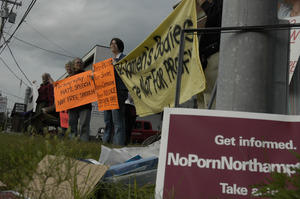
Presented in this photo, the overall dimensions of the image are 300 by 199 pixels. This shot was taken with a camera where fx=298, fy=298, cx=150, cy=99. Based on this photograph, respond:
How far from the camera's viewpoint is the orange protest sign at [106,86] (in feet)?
18.3

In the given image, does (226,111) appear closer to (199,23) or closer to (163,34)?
(163,34)

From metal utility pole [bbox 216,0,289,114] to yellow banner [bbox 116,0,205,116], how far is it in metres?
0.58

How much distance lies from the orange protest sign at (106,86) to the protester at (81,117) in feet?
1.32

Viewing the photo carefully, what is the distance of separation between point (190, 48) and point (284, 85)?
100 centimetres

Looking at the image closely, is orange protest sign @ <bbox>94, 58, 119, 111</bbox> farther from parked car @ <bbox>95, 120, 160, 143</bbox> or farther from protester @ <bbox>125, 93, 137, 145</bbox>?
parked car @ <bbox>95, 120, 160, 143</bbox>

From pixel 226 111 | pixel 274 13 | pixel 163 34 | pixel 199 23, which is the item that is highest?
pixel 199 23

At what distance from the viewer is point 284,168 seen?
1.51 m

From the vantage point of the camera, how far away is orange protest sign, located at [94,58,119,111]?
5.57 meters

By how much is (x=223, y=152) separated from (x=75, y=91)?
584 centimetres

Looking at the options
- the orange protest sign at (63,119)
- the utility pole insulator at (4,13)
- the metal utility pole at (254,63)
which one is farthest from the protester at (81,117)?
the utility pole insulator at (4,13)

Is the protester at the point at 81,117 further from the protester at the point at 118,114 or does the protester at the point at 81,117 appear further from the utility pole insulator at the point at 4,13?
the utility pole insulator at the point at 4,13

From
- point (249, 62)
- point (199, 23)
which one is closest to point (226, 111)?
point (249, 62)

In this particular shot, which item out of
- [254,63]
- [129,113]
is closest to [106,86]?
[129,113]

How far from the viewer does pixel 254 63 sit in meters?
1.74
